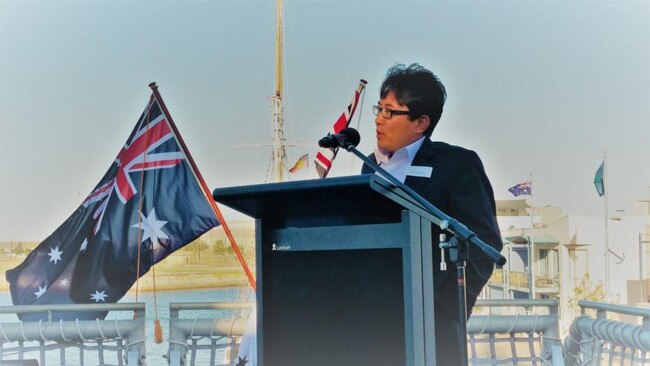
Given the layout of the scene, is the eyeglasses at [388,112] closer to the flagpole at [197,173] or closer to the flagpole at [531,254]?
the flagpole at [531,254]

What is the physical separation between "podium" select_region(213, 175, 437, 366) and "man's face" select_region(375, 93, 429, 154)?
118 centimetres

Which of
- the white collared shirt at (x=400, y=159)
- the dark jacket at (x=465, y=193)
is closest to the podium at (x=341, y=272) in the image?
the dark jacket at (x=465, y=193)

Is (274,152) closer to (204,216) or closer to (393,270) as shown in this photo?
(204,216)

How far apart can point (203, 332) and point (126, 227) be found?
84 centimetres

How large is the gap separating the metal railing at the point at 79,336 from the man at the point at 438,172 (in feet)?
4.07

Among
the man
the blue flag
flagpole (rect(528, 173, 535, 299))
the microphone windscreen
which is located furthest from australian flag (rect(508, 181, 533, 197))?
the microphone windscreen

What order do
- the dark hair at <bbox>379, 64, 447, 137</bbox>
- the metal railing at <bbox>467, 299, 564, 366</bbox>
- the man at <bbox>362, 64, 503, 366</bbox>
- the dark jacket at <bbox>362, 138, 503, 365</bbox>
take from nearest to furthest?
the man at <bbox>362, 64, 503, 366</bbox> → the dark jacket at <bbox>362, 138, 503, 365</bbox> → the dark hair at <bbox>379, 64, 447, 137</bbox> → the metal railing at <bbox>467, 299, 564, 366</bbox>

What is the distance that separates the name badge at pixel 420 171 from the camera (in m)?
2.45

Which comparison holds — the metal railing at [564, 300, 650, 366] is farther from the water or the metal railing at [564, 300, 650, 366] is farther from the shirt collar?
the water

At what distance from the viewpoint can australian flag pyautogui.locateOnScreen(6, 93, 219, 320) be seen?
3752 mm

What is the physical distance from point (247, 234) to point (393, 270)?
2516 mm

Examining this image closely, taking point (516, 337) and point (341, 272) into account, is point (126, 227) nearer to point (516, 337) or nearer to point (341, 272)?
point (516, 337)

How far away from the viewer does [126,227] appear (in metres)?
3.75

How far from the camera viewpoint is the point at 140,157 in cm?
379
